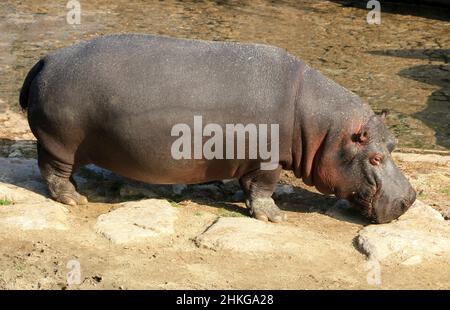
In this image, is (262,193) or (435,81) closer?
(262,193)

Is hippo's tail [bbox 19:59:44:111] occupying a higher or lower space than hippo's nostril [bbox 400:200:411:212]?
higher

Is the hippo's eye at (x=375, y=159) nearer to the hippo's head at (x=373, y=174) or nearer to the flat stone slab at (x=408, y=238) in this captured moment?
the hippo's head at (x=373, y=174)

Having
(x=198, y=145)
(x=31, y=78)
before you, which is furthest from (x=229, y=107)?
(x=31, y=78)

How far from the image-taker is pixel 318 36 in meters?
13.5

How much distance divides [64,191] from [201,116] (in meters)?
1.34

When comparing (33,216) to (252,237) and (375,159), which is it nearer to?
(252,237)

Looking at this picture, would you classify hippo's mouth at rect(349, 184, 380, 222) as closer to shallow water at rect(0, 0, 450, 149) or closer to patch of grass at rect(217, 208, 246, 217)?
patch of grass at rect(217, 208, 246, 217)

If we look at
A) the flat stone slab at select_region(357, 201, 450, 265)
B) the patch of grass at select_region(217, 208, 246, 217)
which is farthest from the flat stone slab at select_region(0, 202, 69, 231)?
the flat stone slab at select_region(357, 201, 450, 265)

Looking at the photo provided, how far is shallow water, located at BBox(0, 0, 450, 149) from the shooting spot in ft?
34.5

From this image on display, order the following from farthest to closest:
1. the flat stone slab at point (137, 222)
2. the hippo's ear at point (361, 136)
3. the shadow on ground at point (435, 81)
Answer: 1. the shadow on ground at point (435, 81)
2. the hippo's ear at point (361, 136)
3. the flat stone slab at point (137, 222)

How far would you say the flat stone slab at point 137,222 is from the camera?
6203mm

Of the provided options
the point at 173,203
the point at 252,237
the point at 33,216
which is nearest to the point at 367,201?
the point at 252,237

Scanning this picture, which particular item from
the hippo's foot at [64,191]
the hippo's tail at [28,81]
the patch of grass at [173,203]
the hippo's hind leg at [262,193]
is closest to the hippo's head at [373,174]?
the hippo's hind leg at [262,193]

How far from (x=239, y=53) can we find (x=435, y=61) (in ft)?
21.4
